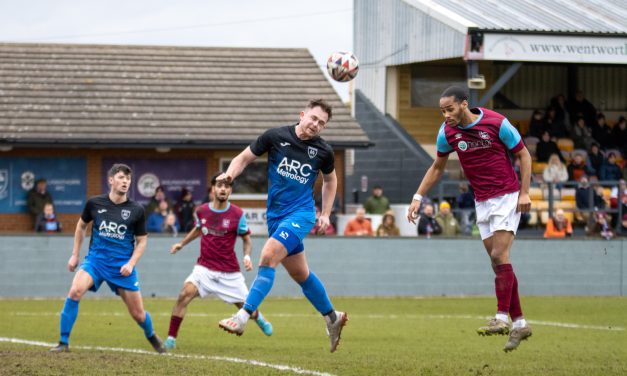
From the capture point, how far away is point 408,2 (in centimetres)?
3138

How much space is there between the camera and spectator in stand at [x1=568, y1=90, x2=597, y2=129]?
32562 mm

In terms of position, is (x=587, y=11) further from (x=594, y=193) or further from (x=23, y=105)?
(x=23, y=105)

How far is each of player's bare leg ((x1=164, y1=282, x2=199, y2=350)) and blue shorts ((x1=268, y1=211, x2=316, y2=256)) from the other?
3.47 metres

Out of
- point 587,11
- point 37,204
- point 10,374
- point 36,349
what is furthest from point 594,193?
point 10,374

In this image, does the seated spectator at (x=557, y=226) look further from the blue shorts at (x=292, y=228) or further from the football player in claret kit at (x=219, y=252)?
the blue shorts at (x=292, y=228)

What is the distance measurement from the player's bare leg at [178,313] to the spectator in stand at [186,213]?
37.1 feet

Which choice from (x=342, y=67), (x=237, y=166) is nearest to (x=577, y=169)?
(x=342, y=67)

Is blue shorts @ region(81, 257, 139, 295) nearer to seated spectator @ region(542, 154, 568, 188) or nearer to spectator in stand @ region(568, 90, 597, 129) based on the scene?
seated spectator @ region(542, 154, 568, 188)

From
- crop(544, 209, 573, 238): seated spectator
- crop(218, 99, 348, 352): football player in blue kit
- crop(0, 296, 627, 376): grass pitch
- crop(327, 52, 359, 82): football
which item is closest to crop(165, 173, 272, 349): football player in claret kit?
crop(0, 296, 627, 376): grass pitch

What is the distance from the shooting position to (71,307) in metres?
13.4

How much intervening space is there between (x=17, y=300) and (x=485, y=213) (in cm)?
1379

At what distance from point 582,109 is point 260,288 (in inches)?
917

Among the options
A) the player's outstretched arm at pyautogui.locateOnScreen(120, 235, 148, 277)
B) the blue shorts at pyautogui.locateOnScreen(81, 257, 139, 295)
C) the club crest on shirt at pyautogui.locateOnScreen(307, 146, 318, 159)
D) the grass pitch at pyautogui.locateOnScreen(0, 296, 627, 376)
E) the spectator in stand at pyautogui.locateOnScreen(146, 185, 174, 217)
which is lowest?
the grass pitch at pyautogui.locateOnScreen(0, 296, 627, 376)

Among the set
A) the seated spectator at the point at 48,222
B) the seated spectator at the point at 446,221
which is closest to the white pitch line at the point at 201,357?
the seated spectator at the point at 48,222
